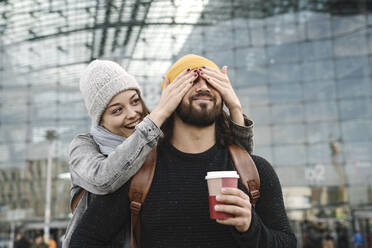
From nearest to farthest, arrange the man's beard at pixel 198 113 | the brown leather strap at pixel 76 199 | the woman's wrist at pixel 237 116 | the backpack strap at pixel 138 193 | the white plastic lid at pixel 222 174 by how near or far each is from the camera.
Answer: the white plastic lid at pixel 222 174 → the backpack strap at pixel 138 193 → the man's beard at pixel 198 113 → the woman's wrist at pixel 237 116 → the brown leather strap at pixel 76 199

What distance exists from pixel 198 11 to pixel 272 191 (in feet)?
62.3

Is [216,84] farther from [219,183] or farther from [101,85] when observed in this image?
[101,85]

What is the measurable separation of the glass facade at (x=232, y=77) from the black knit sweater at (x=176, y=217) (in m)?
17.2

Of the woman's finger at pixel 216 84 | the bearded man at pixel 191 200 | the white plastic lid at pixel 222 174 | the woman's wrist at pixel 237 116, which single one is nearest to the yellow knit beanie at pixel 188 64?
the bearded man at pixel 191 200

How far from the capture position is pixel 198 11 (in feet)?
64.7

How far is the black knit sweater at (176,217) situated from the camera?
155 cm

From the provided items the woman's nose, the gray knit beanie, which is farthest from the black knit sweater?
the gray knit beanie

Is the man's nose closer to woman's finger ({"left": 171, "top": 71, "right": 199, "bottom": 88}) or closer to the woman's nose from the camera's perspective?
woman's finger ({"left": 171, "top": 71, "right": 199, "bottom": 88})

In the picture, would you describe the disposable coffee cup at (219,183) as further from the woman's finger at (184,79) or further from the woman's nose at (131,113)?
the woman's nose at (131,113)

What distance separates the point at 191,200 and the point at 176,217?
9 centimetres

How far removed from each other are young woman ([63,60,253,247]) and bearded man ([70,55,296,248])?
0.22 ft

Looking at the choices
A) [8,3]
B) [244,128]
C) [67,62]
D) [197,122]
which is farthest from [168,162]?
[67,62]

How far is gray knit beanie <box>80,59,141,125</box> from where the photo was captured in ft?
6.79

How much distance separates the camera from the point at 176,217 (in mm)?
1571
